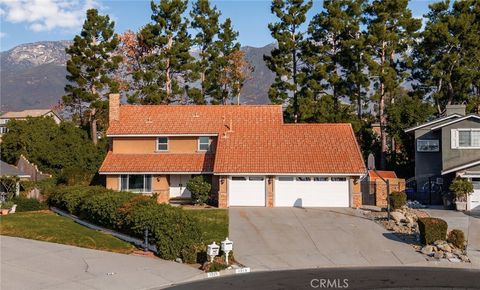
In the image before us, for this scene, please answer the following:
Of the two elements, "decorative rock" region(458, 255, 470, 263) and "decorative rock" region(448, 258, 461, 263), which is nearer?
"decorative rock" region(448, 258, 461, 263)

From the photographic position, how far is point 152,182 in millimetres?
35812

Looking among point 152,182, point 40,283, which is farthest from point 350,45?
point 40,283

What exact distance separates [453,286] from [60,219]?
20.6m

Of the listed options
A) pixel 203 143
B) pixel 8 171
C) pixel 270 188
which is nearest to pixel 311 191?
pixel 270 188

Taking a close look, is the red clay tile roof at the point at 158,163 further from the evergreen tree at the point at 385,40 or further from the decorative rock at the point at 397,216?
the evergreen tree at the point at 385,40

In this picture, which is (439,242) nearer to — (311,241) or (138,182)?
(311,241)

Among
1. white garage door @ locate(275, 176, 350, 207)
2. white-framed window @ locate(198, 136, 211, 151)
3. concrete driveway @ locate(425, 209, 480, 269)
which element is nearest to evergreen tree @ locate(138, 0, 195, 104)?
white-framed window @ locate(198, 136, 211, 151)

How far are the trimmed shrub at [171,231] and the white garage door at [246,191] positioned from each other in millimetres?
10755

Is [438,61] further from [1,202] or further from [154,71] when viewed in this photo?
[1,202]

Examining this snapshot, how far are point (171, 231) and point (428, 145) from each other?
22.0 m

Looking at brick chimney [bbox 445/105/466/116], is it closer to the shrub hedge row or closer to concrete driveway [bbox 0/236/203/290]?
the shrub hedge row

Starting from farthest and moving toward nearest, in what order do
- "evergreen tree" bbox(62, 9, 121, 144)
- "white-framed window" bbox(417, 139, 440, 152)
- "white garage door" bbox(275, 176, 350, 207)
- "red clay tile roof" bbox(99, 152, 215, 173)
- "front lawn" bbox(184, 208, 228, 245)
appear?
"evergreen tree" bbox(62, 9, 121, 144)
"white-framed window" bbox(417, 139, 440, 152)
"red clay tile roof" bbox(99, 152, 215, 173)
"white garage door" bbox(275, 176, 350, 207)
"front lawn" bbox(184, 208, 228, 245)

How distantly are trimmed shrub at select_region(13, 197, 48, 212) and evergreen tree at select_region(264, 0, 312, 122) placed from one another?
22796 mm

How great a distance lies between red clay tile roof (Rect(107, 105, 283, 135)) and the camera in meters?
37.6
